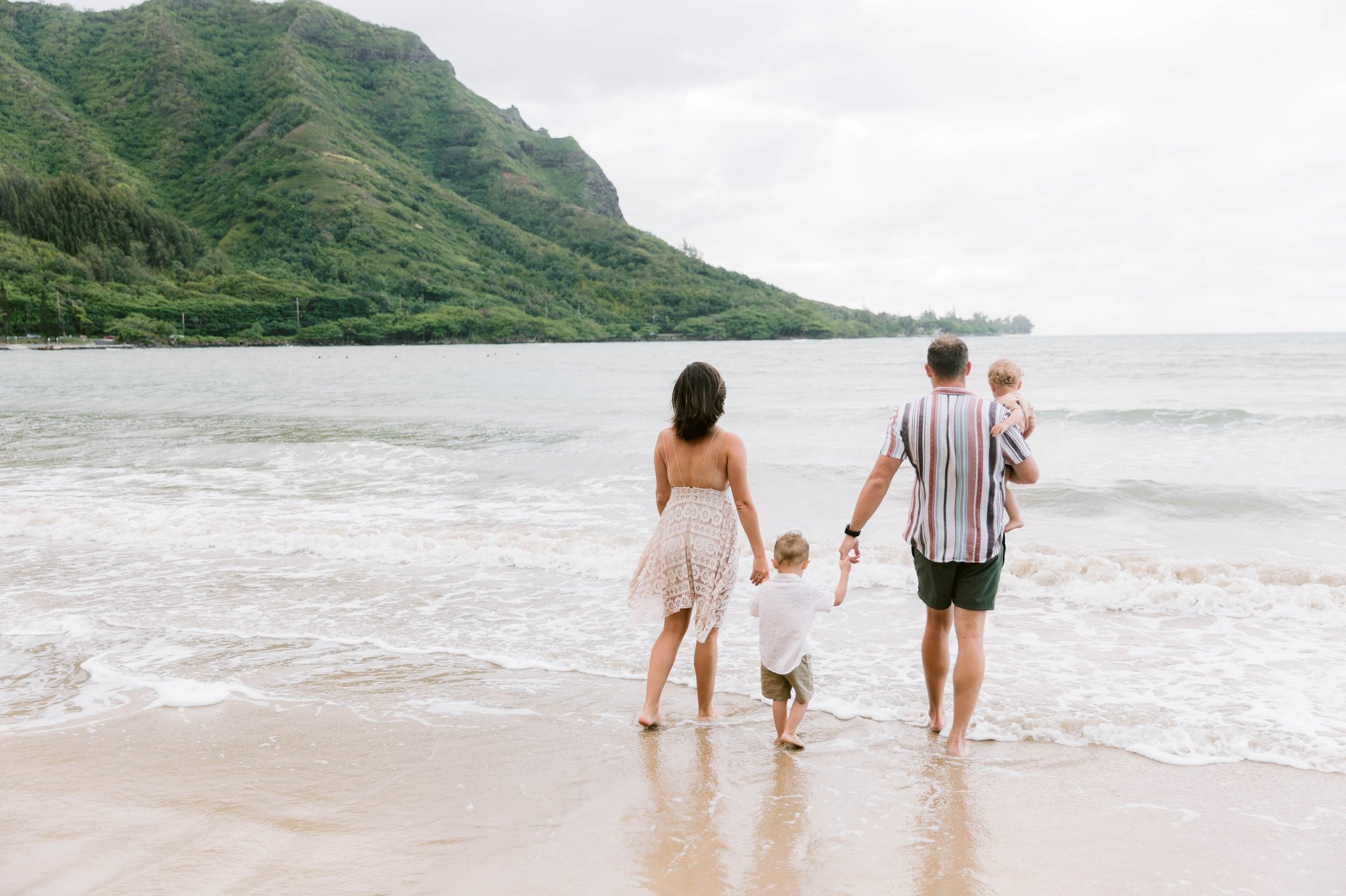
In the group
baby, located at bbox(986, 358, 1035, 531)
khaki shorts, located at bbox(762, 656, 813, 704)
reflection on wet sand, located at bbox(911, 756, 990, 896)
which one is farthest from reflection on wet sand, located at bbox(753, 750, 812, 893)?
baby, located at bbox(986, 358, 1035, 531)

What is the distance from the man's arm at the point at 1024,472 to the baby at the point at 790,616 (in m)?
0.86

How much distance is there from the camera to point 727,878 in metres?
3.02

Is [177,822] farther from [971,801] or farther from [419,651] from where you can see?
[971,801]

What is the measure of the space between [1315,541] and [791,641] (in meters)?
8.32

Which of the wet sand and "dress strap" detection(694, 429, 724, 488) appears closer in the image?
the wet sand

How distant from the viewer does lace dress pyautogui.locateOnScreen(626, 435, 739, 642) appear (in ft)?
14.3

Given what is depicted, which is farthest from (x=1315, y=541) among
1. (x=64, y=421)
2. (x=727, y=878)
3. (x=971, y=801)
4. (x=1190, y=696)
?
(x=64, y=421)

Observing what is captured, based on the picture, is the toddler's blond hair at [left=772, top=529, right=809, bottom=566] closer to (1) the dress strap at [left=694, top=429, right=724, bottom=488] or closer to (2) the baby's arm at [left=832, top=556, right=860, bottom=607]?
(2) the baby's arm at [left=832, top=556, right=860, bottom=607]

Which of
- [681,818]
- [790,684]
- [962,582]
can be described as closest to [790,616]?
[790,684]

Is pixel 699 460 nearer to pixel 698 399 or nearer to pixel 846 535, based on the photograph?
pixel 698 399

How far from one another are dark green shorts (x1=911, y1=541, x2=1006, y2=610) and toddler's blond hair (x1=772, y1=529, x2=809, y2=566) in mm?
594

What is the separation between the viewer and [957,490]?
3.95 metres

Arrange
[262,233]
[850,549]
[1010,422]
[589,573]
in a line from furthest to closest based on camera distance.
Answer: [262,233] → [589,573] → [850,549] → [1010,422]

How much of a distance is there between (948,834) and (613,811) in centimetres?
139
